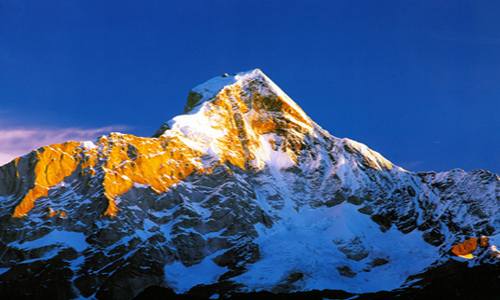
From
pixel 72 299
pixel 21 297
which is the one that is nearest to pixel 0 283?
pixel 21 297

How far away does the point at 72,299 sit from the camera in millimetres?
199250

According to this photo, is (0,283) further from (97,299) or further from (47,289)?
(97,299)

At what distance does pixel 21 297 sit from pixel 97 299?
70.4 ft

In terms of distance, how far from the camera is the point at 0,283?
19962 cm

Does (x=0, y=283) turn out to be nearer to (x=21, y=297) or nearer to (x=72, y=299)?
(x=21, y=297)

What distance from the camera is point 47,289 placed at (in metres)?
200

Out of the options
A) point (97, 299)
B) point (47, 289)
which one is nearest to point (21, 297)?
point (47, 289)

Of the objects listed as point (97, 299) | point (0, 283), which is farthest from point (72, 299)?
point (0, 283)

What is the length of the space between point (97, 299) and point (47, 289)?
1471 centimetres

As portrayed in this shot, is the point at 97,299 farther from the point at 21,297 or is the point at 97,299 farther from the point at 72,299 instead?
the point at 21,297

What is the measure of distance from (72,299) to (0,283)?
69.8 ft

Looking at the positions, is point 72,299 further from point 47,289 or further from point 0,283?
point 0,283

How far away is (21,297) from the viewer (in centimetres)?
19825

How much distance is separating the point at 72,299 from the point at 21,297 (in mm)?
14359
